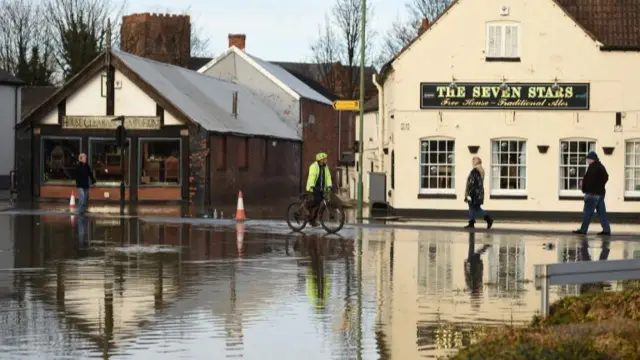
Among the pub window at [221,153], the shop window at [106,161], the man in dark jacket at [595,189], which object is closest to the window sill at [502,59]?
the man in dark jacket at [595,189]

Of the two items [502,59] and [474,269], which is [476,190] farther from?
[474,269]

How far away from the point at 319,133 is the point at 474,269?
163 ft

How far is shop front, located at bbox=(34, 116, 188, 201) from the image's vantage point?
4650 cm

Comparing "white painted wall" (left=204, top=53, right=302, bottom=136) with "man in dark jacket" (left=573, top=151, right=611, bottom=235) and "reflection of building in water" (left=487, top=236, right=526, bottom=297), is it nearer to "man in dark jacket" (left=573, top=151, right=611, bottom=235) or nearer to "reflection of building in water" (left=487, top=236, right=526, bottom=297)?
"man in dark jacket" (left=573, top=151, right=611, bottom=235)

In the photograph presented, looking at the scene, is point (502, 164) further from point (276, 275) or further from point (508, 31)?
point (276, 275)

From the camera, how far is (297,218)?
2902 centimetres

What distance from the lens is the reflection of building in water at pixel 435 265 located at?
55.3 feet

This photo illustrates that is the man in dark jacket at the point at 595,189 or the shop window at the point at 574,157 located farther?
the shop window at the point at 574,157

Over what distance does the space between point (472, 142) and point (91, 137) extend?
54.2 feet

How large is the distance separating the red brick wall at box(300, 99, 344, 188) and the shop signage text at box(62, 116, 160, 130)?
60.1ft

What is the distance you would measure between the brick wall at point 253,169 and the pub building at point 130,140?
0.10m

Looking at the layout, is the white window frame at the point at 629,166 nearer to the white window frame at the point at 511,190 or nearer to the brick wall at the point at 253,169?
the white window frame at the point at 511,190

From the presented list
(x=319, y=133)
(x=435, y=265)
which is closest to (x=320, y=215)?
(x=435, y=265)

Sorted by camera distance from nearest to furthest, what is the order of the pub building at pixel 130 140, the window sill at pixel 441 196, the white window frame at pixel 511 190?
the white window frame at pixel 511 190
the window sill at pixel 441 196
the pub building at pixel 130 140
